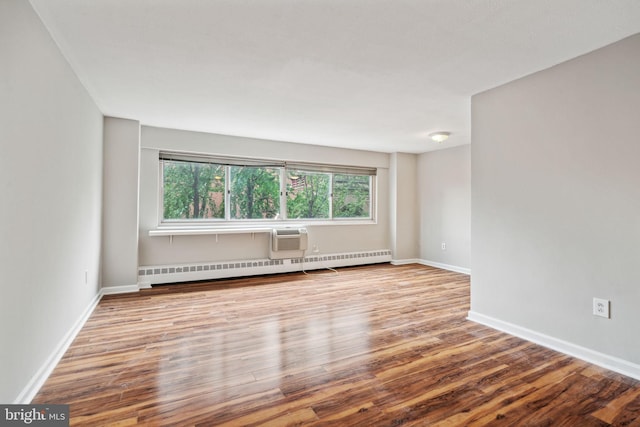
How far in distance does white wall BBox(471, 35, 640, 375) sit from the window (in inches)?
122

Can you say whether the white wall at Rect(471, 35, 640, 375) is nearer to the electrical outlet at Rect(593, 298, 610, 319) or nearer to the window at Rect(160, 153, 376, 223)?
the electrical outlet at Rect(593, 298, 610, 319)

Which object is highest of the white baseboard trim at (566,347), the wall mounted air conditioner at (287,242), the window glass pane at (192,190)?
the window glass pane at (192,190)

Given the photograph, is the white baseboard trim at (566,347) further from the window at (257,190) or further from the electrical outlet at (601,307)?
the window at (257,190)

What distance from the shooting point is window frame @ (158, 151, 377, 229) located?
4480 millimetres

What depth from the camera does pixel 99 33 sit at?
199 centimetres

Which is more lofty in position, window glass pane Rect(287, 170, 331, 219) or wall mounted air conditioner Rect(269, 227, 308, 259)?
window glass pane Rect(287, 170, 331, 219)

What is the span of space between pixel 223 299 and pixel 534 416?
3107mm

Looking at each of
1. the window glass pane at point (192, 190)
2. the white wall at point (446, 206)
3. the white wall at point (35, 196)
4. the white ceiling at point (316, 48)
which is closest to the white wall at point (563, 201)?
the white ceiling at point (316, 48)

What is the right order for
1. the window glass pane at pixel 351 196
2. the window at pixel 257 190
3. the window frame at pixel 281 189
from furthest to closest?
the window glass pane at pixel 351 196 < the window at pixel 257 190 < the window frame at pixel 281 189

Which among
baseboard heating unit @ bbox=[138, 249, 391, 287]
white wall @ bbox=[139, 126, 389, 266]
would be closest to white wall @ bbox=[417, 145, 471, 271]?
white wall @ bbox=[139, 126, 389, 266]

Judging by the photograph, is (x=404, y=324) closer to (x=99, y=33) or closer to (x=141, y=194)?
(x=99, y=33)

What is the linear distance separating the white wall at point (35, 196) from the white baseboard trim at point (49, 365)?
0.06 ft

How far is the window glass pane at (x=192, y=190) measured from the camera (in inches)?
178

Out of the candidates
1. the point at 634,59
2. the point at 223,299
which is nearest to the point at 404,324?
the point at 223,299
